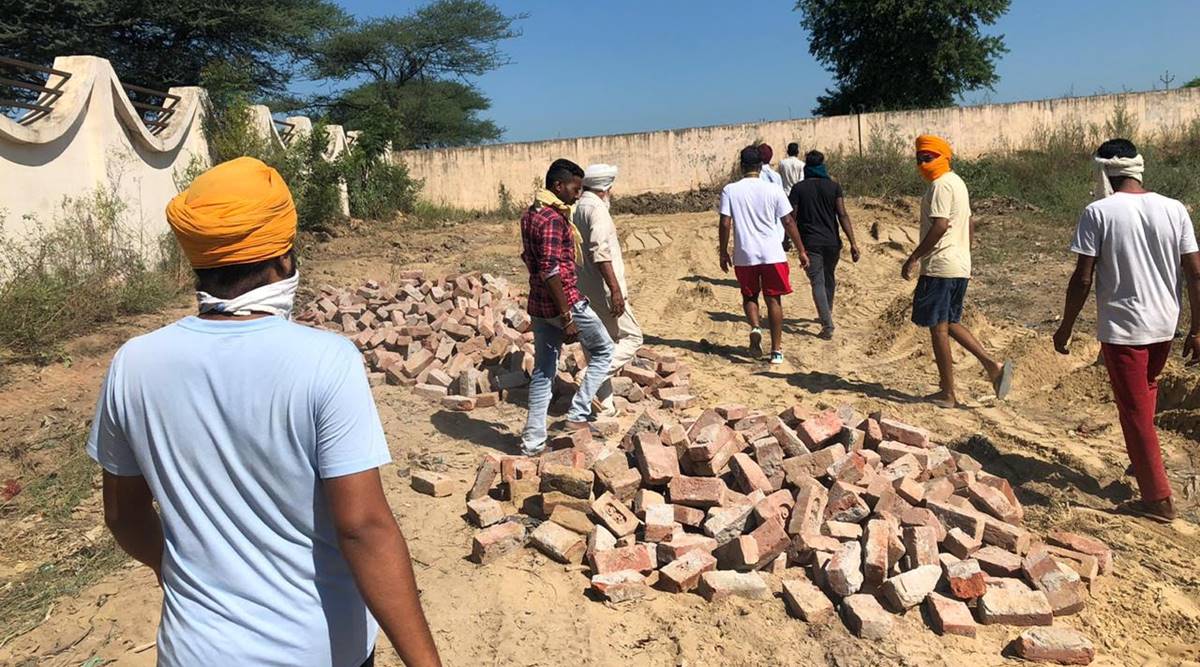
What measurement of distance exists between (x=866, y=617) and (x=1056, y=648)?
27.9 inches

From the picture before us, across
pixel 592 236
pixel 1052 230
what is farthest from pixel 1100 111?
pixel 592 236

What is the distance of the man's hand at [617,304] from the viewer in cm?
528

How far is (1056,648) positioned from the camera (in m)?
3.14

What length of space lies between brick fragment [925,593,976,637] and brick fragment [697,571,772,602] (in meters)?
0.67

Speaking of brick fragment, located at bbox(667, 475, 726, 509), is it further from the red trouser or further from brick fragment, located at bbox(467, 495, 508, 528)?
the red trouser

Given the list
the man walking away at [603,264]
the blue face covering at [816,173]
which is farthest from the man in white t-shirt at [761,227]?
the man walking away at [603,264]

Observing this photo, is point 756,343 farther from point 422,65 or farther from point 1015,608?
point 422,65

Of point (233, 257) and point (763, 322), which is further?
point (763, 322)

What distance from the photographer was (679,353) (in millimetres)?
7988

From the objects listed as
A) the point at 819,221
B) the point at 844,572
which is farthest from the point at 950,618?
the point at 819,221

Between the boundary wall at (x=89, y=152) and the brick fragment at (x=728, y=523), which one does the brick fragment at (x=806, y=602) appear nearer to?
the brick fragment at (x=728, y=523)

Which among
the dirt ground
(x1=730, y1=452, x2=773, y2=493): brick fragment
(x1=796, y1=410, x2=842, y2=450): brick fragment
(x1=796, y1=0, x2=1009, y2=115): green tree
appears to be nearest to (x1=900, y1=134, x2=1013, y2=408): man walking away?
the dirt ground

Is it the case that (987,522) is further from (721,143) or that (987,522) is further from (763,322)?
(721,143)

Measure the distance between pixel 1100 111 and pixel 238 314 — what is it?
64.8ft
